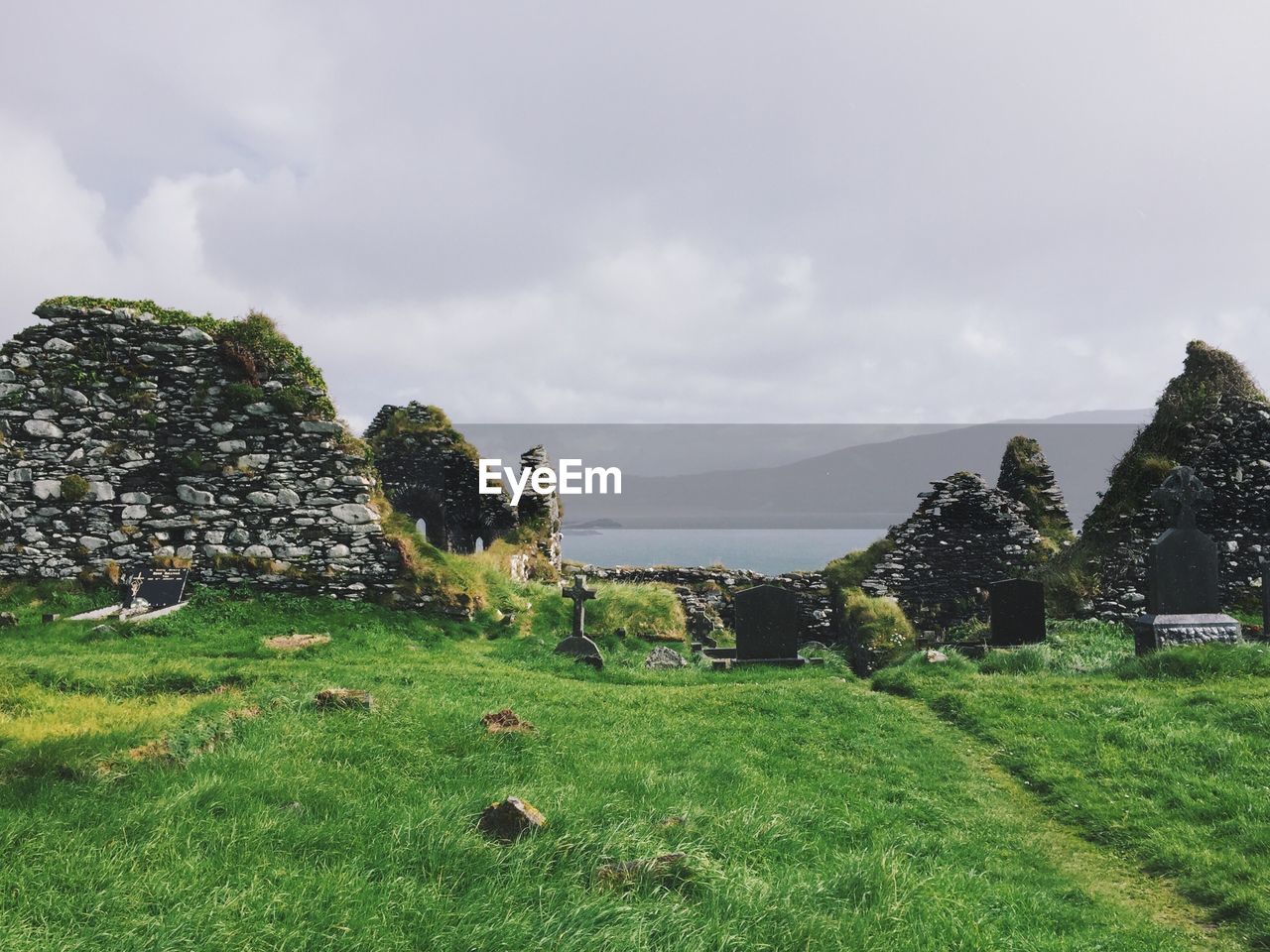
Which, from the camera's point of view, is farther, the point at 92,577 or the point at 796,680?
the point at 92,577

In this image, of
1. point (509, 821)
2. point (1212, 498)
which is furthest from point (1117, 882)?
point (1212, 498)

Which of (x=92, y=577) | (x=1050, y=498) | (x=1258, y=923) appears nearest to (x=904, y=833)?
(x=1258, y=923)

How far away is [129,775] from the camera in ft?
15.0

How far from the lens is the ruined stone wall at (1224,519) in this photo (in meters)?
16.1

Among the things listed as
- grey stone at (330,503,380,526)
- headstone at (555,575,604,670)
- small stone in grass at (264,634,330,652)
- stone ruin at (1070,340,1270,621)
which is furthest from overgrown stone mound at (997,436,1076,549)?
small stone in grass at (264,634,330,652)

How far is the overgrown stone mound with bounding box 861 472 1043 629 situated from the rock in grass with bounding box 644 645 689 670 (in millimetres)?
8163

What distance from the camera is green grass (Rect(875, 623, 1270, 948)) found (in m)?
5.63

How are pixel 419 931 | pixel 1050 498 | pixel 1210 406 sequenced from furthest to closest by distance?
pixel 1050 498 < pixel 1210 406 < pixel 419 931

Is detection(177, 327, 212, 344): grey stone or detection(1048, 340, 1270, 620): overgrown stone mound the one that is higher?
detection(177, 327, 212, 344): grey stone

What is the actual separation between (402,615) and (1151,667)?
13097 millimetres

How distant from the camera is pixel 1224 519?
16625 mm

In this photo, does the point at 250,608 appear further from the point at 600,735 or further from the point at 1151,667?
A: the point at 1151,667

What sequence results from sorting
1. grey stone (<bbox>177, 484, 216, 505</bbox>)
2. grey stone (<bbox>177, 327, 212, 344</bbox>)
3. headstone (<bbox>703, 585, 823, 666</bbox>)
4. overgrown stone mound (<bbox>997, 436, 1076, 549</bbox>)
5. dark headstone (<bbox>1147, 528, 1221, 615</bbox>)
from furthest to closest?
1. overgrown stone mound (<bbox>997, 436, 1076, 549</bbox>)
2. grey stone (<bbox>177, 327, 212, 344</bbox>)
3. grey stone (<bbox>177, 484, 216, 505</bbox>)
4. headstone (<bbox>703, 585, 823, 666</bbox>)
5. dark headstone (<bbox>1147, 528, 1221, 615</bbox>)

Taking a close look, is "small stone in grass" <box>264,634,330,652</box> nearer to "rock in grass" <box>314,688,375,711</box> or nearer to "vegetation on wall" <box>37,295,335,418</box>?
"vegetation on wall" <box>37,295,335,418</box>
